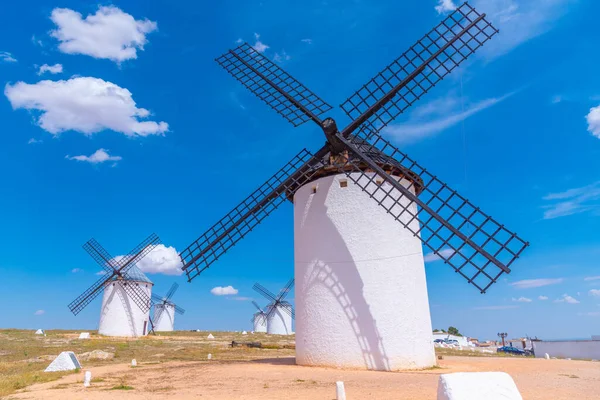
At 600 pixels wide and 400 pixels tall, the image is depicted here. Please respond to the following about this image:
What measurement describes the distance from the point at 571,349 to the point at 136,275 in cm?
3809

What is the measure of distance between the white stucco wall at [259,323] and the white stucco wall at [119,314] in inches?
1087

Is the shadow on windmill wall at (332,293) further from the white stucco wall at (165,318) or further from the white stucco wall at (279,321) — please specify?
the white stucco wall at (165,318)

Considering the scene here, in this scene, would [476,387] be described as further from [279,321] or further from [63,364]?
[279,321]

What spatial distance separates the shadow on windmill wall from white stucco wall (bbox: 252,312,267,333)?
5407cm

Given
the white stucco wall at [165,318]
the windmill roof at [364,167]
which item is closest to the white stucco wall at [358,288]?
the windmill roof at [364,167]

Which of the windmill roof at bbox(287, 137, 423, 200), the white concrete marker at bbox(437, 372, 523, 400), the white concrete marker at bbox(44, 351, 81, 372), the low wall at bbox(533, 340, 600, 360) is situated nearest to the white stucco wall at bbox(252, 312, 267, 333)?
the low wall at bbox(533, 340, 600, 360)

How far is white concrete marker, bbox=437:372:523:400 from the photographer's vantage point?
197 inches

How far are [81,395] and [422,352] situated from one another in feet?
30.5

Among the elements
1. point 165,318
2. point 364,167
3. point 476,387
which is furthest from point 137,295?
point 476,387

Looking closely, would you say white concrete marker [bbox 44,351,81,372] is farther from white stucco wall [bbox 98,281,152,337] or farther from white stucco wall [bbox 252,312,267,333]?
white stucco wall [bbox 252,312,267,333]

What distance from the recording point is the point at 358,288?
12109 millimetres

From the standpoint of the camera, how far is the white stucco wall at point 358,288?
11.8 meters

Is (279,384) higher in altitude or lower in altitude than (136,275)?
lower

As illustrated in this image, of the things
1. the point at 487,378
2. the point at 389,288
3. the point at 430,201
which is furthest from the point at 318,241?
the point at 487,378
